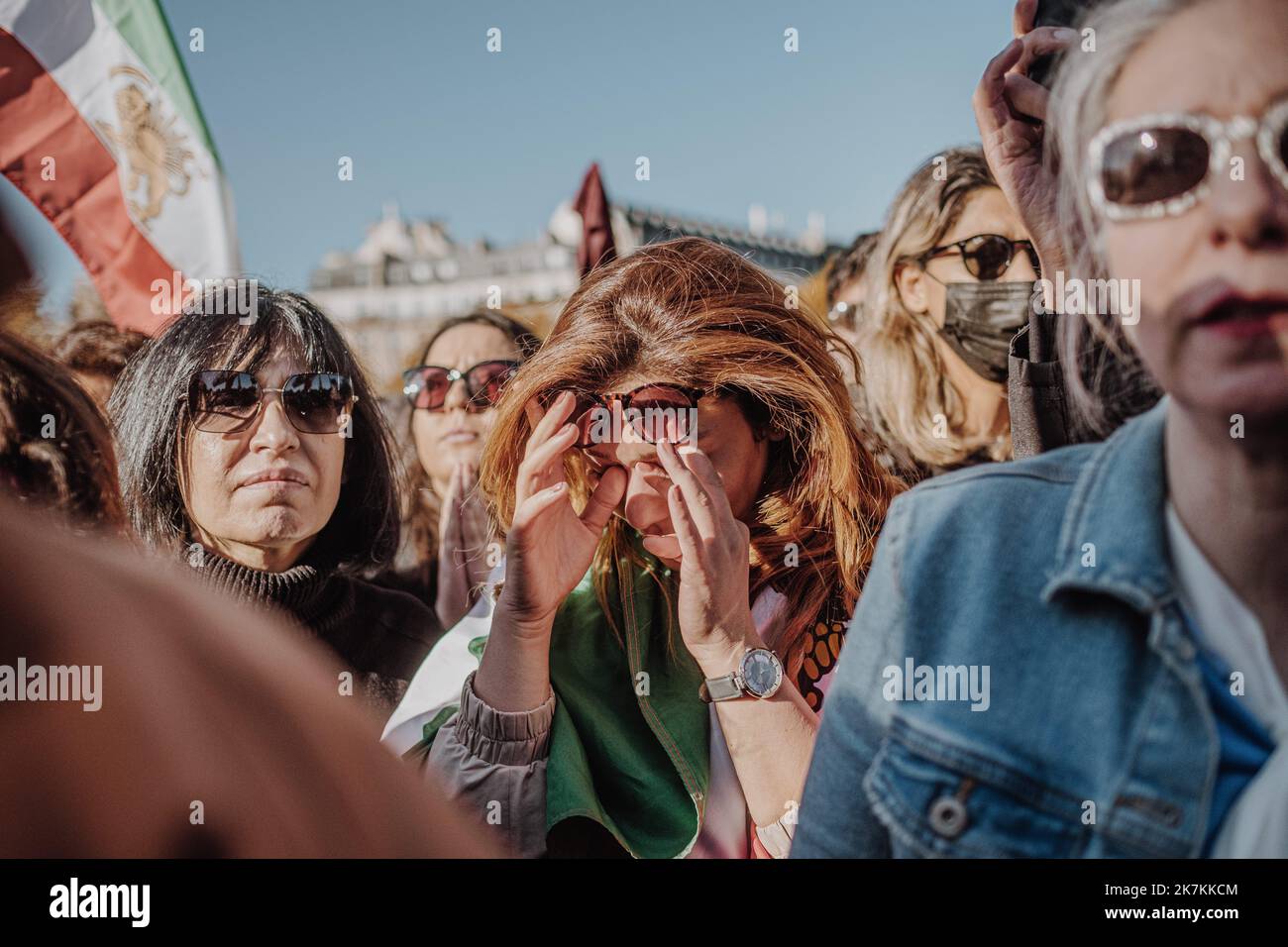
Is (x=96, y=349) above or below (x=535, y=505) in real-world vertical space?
above

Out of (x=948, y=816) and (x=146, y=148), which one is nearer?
(x=948, y=816)

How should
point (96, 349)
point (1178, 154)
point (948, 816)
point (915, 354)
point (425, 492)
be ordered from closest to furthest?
1. point (948, 816)
2. point (1178, 154)
3. point (915, 354)
4. point (96, 349)
5. point (425, 492)

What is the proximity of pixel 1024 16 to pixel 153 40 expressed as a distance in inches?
93.5

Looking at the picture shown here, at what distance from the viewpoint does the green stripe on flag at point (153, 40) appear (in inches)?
130

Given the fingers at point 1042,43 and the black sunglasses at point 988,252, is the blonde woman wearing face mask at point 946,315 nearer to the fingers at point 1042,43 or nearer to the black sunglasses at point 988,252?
the black sunglasses at point 988,252

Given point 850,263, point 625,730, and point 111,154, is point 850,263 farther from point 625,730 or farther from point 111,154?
point 111,154

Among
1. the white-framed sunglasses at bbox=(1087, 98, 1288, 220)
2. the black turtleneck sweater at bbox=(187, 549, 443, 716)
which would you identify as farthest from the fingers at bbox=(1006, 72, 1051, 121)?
the black turtleneck sweater at bbox=(187, 549, 443, 716)

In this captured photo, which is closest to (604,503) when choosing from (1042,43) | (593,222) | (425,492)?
(593,222)

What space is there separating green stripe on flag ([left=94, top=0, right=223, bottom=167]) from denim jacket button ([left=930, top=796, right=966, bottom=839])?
259 centimetres

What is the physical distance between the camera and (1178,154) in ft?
6.64

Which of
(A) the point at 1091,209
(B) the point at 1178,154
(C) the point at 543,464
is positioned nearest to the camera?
(B) the point at 1178,154
